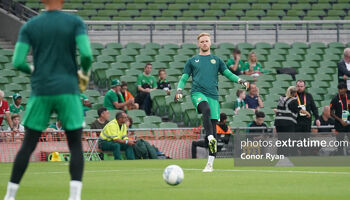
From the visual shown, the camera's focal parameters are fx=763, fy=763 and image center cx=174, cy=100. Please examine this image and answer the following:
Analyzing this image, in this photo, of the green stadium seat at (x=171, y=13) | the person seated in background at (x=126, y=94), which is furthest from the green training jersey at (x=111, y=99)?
the green stadium seat at (x=171, y=13)

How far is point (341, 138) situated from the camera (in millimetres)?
16500

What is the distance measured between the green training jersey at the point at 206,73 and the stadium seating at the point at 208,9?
16.5m

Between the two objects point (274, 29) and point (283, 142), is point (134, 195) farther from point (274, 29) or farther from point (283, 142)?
point (274, 29)

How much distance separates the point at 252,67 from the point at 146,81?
13.2 ft

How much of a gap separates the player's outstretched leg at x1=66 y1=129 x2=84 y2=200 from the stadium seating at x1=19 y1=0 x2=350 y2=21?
22367 mm

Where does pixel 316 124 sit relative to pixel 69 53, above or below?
below

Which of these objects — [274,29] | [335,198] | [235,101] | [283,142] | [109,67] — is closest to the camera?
[335,198]

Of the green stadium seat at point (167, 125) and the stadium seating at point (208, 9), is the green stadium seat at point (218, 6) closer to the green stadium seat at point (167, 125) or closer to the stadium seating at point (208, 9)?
the stadium seating at point (208, 9)

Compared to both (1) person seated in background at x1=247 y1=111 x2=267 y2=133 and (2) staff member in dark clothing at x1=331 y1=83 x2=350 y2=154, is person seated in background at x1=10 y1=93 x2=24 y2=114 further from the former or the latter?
(2) staff member in dark clothing at x1=331 y1=83 x2=350 y2=154

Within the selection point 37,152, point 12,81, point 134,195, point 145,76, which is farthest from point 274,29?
point 134,195

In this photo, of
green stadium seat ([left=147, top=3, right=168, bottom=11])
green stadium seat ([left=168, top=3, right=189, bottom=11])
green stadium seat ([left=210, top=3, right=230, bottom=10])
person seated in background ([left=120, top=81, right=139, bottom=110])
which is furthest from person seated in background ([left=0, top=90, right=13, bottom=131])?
green stadium seat ([left=210, top=3, right=230, bottom=10])

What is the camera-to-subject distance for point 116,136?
714 inches

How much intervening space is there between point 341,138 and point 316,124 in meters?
3.68

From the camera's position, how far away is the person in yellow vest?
714 inches
